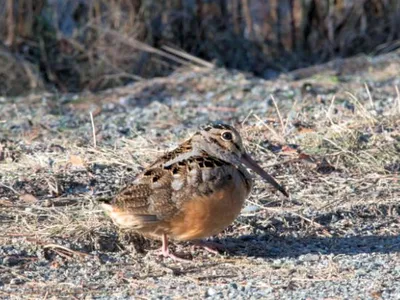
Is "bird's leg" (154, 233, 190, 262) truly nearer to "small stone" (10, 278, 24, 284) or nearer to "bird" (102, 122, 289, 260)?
"bird" (102, 122, 289, 260)

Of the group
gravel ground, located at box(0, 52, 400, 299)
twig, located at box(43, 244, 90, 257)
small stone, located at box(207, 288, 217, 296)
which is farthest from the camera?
twig, located at box(43, 244, 90, 257)

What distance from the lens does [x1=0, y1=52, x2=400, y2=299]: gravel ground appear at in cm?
594

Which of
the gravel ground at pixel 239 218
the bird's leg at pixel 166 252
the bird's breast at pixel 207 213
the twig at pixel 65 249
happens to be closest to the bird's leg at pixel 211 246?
the gravel ground at pixel 239 218

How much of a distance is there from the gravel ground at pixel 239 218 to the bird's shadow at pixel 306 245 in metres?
0.01

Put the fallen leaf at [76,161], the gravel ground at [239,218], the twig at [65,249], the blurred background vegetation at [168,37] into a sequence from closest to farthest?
1. the gravel ground at [239,218]
2. the twig at [65,249]
3. the fallen leaf at [76,161]
4. the blurred background vegetation at [168,37]

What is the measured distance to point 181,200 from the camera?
615 centimetres

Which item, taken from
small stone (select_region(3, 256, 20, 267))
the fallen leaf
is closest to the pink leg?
small stone (select_region(3, 256, 20, 267))

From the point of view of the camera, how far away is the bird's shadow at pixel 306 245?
6523 millimetres

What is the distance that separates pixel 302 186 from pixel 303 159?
395 millimetres

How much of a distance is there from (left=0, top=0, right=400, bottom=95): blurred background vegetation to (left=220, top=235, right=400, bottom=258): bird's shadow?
5.32 meters

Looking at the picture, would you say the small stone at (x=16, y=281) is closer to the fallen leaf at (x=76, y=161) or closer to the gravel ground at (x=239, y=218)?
the gravel ground at (x=239, y=218)

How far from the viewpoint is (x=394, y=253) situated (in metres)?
6.48

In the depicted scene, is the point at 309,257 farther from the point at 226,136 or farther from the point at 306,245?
the point at 226,136

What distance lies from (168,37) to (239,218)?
5.84 metres
